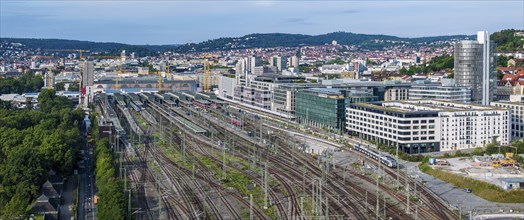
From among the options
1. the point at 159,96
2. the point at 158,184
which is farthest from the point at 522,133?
the point at 159,96

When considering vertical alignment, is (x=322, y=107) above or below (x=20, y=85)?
below

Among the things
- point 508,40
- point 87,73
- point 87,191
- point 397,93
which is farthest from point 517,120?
point 87,73

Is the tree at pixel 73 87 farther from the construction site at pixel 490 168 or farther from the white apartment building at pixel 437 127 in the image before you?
the construction site at pixel 490 168

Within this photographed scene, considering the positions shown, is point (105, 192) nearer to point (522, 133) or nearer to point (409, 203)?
point (409, 203)

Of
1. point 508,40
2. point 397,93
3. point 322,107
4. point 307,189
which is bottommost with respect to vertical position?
point 307,189

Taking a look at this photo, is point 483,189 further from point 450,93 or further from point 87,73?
point 87,73

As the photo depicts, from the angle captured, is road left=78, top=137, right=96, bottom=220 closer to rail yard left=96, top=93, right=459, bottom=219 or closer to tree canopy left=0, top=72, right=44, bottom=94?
rail yard left=96, top=93, right=459, bottom=219

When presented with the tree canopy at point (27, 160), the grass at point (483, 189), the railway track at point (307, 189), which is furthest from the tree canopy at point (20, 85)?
the grass at point (483, 189)
